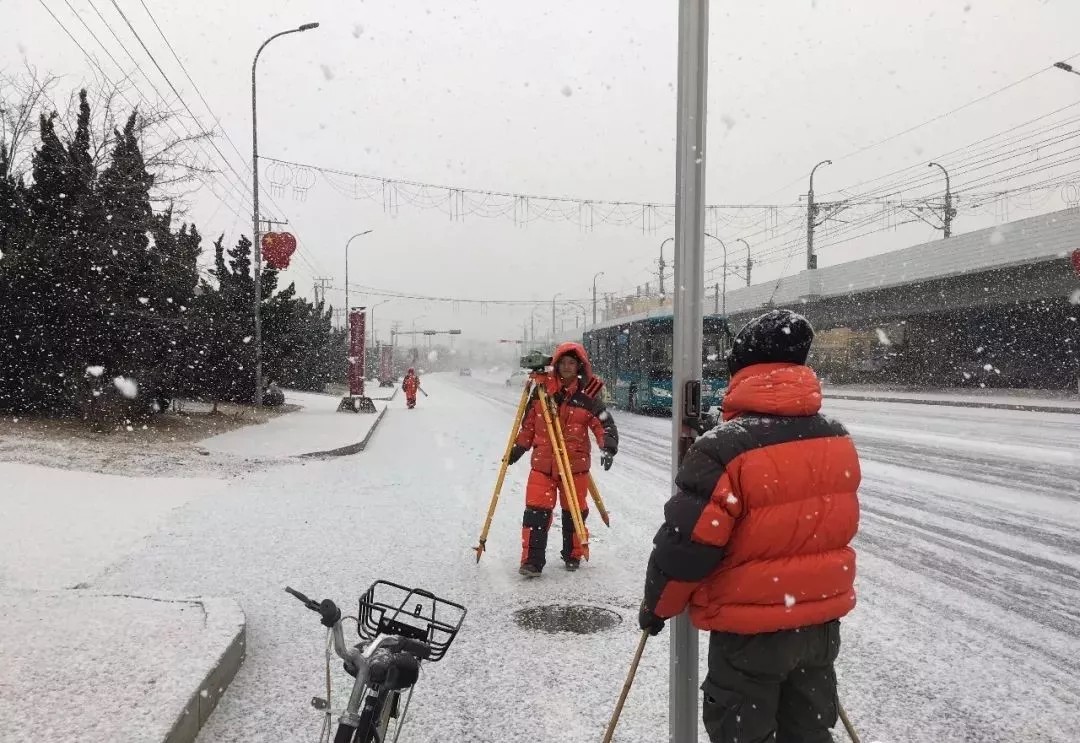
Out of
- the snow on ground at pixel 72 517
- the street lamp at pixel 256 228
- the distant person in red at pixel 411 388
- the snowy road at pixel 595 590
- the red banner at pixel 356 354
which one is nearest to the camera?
the snowy road at pixel 595 590

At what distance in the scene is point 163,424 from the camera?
58.8ft

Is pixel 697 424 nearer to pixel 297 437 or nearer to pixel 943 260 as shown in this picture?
pixel 297 437

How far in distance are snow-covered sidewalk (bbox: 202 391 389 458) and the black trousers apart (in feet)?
42.1

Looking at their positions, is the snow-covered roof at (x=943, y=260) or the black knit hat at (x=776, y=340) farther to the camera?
the snow-covered roof at (x=943, y=260)

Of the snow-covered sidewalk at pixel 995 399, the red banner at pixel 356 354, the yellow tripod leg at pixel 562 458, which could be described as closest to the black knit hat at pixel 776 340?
the yellow tripod leg at pixel 562 458

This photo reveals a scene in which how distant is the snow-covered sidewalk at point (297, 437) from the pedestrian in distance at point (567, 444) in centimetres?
912

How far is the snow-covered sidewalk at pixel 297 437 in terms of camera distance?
48.5 feet

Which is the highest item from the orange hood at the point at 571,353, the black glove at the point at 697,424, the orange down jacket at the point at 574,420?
the orange hood at the point at 571,353

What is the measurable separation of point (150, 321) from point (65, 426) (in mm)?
2773

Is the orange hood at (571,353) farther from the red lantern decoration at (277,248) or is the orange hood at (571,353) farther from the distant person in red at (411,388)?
the distant person in red at (411,388)

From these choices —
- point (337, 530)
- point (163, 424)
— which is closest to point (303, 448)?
point (163, 424)

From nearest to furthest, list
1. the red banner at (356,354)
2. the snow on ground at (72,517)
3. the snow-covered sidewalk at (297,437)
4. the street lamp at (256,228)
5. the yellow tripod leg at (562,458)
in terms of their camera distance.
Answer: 1. the yellow tripod leg at (562,458)
2. the snow on ground at (72,517)
3. the snow-covered sidewalk at (297,437)
4. the street lamp at (256,228)
5. the red banner at (356,354)

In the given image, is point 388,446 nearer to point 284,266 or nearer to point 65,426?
point 65,426

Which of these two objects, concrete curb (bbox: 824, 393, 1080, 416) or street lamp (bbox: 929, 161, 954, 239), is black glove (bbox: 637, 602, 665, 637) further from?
street lamp (bbox: 929, 161, 954, 239)
